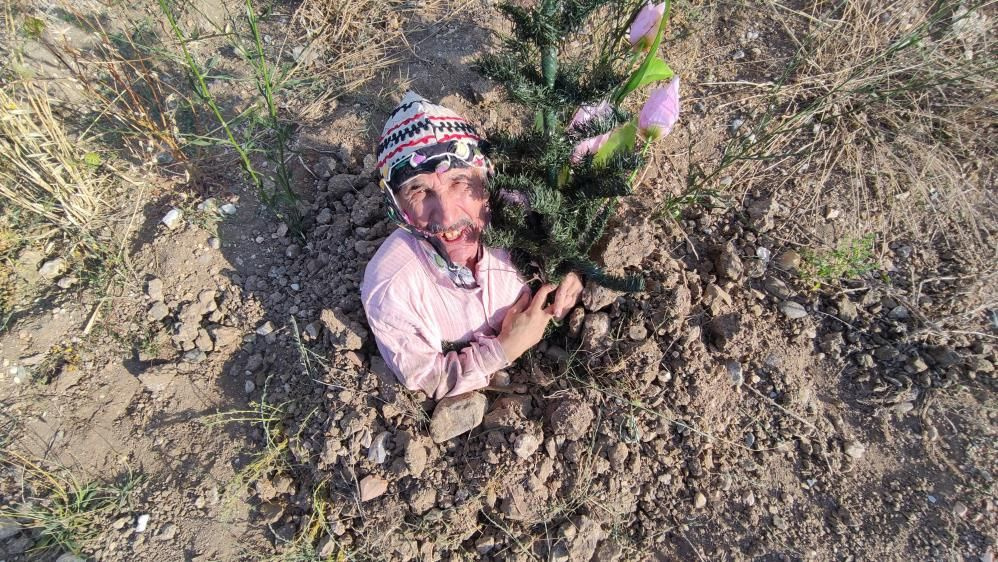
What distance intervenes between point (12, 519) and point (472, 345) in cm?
197

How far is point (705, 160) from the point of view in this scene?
8.98 ft

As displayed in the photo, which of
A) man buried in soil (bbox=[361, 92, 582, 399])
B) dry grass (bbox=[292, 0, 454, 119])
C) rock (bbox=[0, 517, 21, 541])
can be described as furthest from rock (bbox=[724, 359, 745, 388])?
rock (bbox=[0, 517, 21, 541])

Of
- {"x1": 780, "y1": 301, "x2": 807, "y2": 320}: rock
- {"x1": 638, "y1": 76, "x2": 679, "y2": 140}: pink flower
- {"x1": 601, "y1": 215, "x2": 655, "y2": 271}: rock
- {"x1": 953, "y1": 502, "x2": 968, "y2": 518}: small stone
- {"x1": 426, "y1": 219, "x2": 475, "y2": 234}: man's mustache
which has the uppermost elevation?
{"x1": 638, "y1": 76, "x2": 679, "y2": 140}: pink flower

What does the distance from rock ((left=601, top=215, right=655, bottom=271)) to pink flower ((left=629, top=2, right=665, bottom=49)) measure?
0.67 metres

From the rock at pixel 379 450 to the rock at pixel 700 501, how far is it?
127 cm

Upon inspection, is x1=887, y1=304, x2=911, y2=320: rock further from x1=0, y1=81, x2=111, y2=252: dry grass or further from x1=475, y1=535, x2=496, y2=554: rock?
x1=0, y1=81, x2=111, y2=252: dry grass

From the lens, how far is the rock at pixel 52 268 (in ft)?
8.16

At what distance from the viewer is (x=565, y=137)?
64.2 inches

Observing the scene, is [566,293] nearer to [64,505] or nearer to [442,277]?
[442,277]

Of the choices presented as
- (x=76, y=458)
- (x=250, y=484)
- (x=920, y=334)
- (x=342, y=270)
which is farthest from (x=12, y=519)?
(x=920, y=334)

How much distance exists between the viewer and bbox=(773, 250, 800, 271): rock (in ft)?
7.87

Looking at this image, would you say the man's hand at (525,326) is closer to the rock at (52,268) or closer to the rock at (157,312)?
the rock at (157,312)

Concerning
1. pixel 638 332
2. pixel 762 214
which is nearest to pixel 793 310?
pixel 762 214

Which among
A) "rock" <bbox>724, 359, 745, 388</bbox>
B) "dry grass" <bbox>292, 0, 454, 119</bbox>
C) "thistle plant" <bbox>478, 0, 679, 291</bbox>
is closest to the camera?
"thistle plant" <bbox>478, 0, 679, 291</bbox>
